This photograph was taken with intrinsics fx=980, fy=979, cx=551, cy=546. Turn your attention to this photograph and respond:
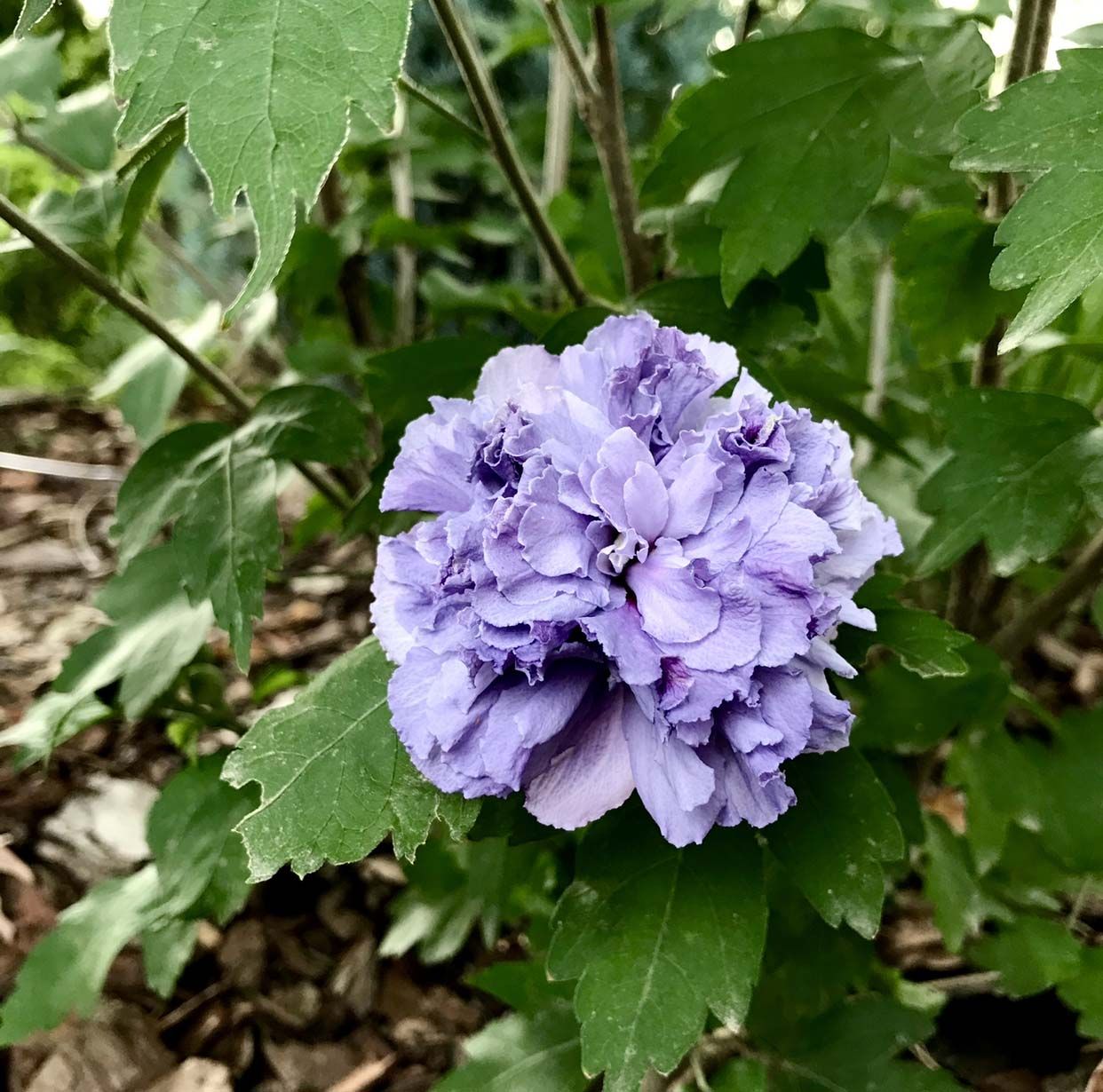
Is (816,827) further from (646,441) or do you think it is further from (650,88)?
(650,88)

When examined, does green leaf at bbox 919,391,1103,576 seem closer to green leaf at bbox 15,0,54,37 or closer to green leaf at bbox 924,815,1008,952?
green leaf at bbox 924,815,1008,952

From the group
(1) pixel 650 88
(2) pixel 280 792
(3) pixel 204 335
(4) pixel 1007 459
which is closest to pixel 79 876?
(3) pixel 204 335

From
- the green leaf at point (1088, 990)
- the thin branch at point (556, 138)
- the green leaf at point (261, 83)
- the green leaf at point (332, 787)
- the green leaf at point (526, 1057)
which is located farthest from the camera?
the thin branch at point (556, 138)

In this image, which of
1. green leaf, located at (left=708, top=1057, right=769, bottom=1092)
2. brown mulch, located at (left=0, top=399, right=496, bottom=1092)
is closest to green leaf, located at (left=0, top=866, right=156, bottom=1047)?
brown mulch, located at (left=0, top=399, right=496, bottom=1092)

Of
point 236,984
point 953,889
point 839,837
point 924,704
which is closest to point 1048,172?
point 839,837

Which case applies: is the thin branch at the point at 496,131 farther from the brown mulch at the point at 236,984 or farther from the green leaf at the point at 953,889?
the green leaf at the point at 953,889

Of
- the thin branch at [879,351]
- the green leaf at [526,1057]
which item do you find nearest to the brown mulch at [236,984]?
the green leaf at [526,1057]
